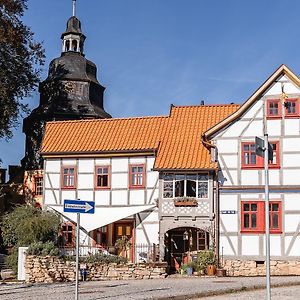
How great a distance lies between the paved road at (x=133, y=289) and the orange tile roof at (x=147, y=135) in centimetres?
789

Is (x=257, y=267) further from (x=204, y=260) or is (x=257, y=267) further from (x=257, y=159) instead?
(x=257, y=159)

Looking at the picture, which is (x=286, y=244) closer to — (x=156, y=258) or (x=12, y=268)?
(x=156, y=258)

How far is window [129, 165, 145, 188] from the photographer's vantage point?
33.5 meters

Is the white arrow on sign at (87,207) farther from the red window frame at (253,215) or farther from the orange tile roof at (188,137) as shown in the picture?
the red window frame at (253,215)

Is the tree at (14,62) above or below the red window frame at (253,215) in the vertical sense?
above

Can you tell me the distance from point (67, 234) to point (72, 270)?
595cm

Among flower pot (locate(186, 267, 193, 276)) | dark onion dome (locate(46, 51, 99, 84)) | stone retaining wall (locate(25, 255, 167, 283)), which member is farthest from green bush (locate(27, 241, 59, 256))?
dark onion dome (locate(46, 51, 99, 84))

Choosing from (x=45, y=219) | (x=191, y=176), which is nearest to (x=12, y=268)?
(x=45, y=219)

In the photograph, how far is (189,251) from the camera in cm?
3225

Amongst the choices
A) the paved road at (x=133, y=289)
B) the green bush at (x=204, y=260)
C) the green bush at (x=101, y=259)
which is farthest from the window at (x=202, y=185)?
the green bush at (x=101, y=259)

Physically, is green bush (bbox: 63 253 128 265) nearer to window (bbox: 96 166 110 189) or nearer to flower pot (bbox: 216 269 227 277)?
flower pot (bbox: 216 269 227 277)

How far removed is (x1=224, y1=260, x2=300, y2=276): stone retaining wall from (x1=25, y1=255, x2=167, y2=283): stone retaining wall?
368 cm

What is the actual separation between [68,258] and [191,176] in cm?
751

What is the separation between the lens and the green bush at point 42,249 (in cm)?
2928
